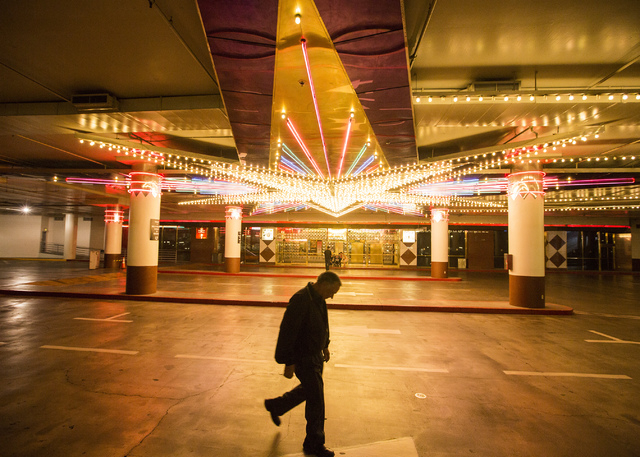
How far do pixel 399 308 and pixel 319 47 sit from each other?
310 inches

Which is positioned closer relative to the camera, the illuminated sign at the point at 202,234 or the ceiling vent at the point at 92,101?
the ceiling vent at the point at 92,101

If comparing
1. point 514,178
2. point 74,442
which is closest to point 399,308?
point 514,178

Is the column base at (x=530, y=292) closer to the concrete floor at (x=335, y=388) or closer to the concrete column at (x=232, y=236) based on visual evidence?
the concrete floor at (x=335, y=388)

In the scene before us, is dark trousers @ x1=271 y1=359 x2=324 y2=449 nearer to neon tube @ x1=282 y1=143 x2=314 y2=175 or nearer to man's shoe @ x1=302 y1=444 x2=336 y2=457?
man's shoe @ x1=302 y1=444 x2=336 y2=457

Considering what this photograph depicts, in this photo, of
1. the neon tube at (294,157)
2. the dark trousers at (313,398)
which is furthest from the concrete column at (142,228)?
the dark trousers at (313,398)

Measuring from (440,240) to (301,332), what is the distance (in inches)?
660

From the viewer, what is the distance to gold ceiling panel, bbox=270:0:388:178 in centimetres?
357

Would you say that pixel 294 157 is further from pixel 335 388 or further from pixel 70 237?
pixel 70 237

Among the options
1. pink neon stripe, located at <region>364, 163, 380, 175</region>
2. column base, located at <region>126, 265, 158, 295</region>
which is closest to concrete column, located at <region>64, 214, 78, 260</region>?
column base, located at <region>126, 265, 158, 295</region>

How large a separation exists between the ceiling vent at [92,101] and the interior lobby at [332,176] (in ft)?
0.10

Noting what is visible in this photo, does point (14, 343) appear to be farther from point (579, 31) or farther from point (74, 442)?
point (579, 31)

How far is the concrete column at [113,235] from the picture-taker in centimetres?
1986

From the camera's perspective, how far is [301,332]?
2846mm

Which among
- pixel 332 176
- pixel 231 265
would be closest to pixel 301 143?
pixel 332 176
